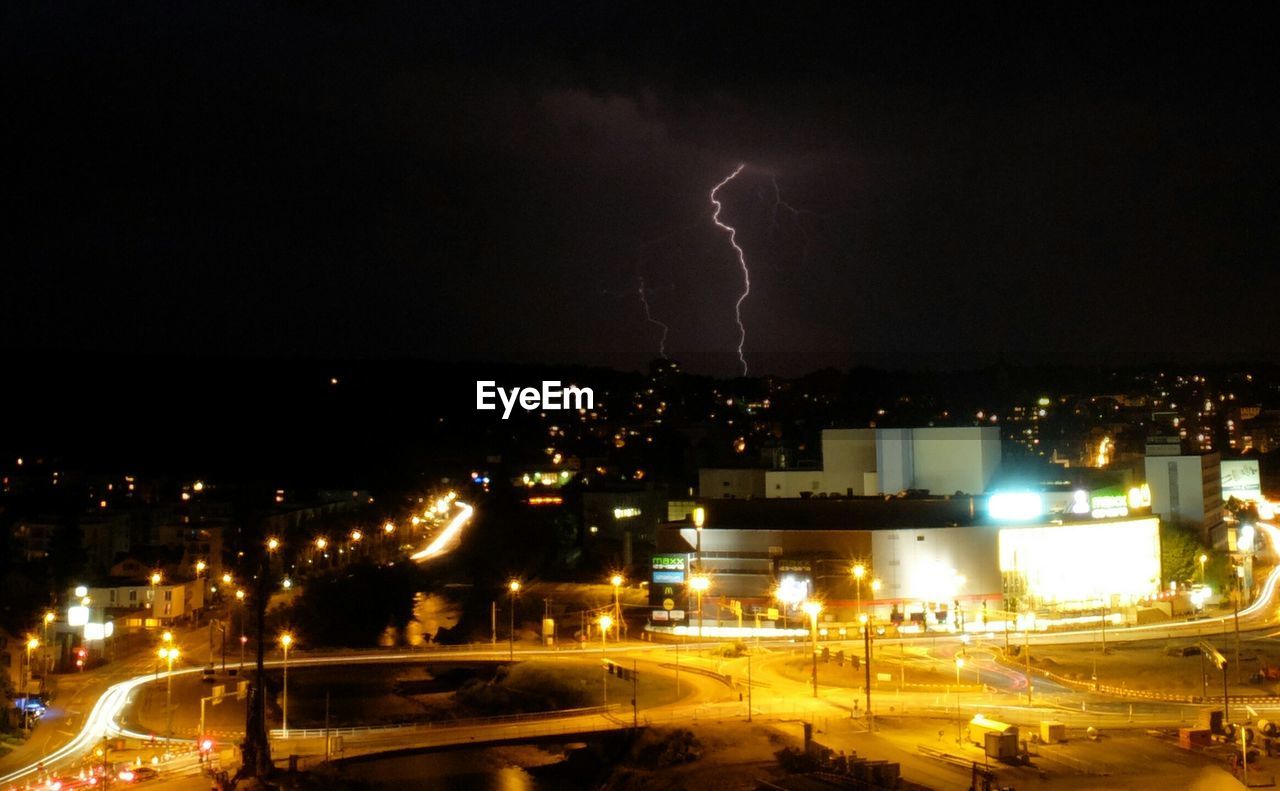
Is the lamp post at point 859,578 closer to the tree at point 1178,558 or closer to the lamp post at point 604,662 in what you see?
the lamp post at point 604,662

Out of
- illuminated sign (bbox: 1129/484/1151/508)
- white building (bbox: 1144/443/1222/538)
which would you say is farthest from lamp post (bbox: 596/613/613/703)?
white building (bbox: 1144/443/1222/538)

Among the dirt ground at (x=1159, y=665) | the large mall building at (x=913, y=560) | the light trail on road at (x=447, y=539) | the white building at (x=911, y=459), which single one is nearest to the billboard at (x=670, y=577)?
the large mall building at (x=913, y=560)

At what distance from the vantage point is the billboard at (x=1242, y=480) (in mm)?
41625

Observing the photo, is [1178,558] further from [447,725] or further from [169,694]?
[169,694]

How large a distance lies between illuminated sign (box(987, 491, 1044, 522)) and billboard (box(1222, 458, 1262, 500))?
72.8 feet

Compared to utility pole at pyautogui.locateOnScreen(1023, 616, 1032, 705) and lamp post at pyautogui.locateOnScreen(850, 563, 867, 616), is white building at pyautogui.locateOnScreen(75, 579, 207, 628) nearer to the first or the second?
lamp post at pyautogui.locateOnScreen(850, 563, 867, 616)

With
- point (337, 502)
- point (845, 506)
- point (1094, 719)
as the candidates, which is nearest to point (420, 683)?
point (845, 506)

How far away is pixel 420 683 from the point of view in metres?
20.5

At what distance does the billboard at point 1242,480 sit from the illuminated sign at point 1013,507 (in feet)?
72.8

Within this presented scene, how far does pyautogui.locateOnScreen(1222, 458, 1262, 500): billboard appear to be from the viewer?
4162 cm

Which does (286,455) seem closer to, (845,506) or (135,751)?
(845,506)

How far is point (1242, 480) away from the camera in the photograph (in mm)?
41719

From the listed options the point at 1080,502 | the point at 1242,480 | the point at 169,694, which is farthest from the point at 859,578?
the point at 1242,480

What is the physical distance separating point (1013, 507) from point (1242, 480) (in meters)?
23.1
